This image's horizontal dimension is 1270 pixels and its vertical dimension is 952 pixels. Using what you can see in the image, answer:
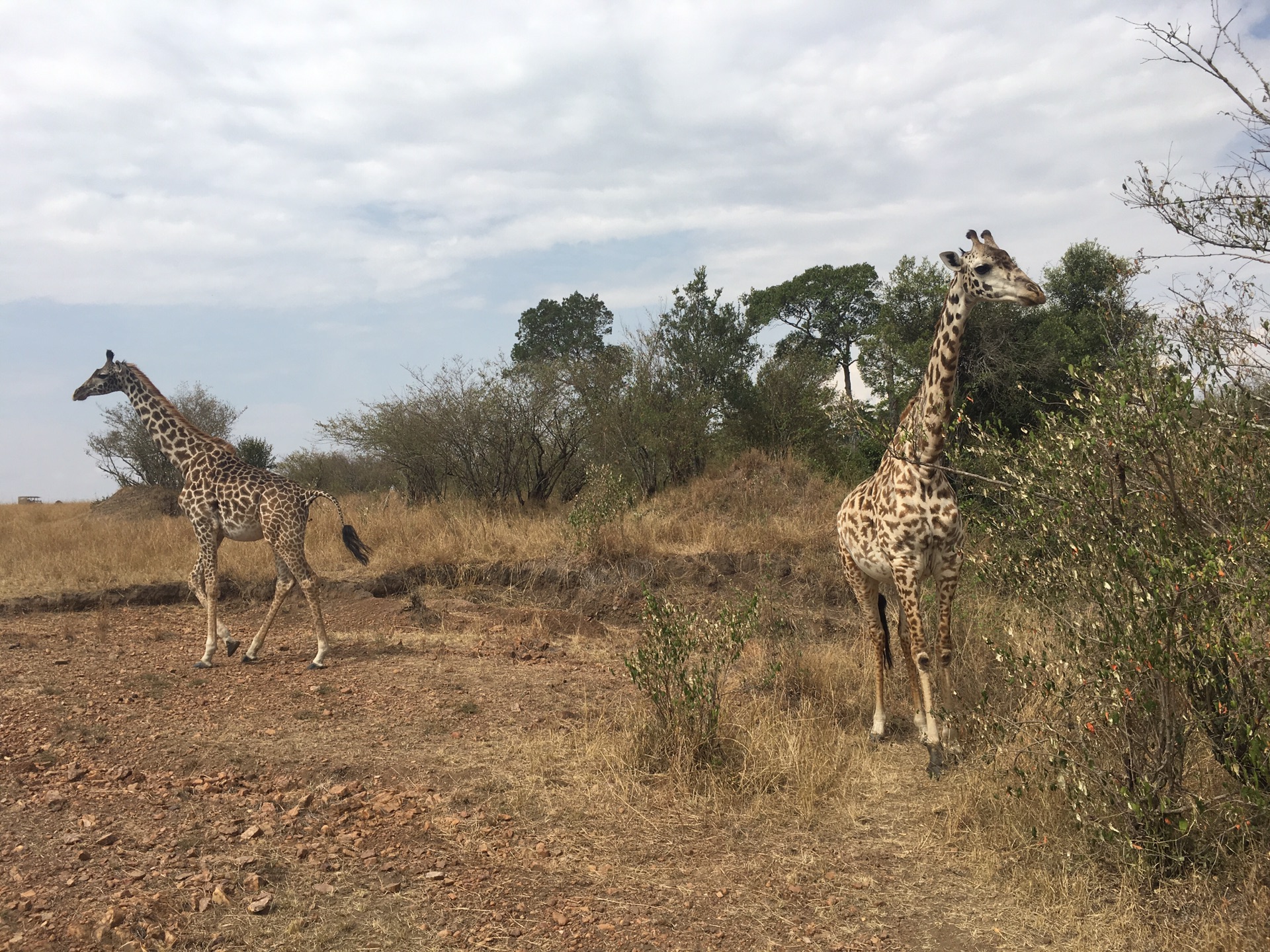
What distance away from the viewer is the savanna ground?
353 centimetres

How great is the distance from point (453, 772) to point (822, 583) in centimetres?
616

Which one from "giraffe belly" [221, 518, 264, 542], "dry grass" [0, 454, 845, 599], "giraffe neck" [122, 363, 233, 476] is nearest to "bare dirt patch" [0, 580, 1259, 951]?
"giraffe belly" [221, 518, 264, 542]

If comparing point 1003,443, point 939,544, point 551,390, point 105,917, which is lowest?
point 105,917

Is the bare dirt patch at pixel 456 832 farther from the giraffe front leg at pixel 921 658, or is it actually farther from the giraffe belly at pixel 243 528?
the giraffe belly at pixel 243 528

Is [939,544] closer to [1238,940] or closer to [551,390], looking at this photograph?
[1238,940]

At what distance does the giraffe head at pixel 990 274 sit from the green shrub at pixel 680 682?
7.51 ft

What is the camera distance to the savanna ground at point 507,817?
3.53 metres

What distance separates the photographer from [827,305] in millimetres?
34094

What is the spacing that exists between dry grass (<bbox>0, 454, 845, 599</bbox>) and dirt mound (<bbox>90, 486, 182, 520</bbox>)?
3866 mm

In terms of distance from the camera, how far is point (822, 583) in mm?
10422

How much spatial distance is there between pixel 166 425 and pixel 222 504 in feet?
4.13

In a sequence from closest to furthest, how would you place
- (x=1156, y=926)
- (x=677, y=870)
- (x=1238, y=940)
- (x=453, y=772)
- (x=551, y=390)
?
(x=1238, y=940)
(x=1156, y=926)
(x=677, y=870)
(x=453, y=772)
(x=551, y=390)

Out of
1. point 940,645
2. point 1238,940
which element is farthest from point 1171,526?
point 940,645

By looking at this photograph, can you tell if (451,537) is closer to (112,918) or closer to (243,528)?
(243,528)
